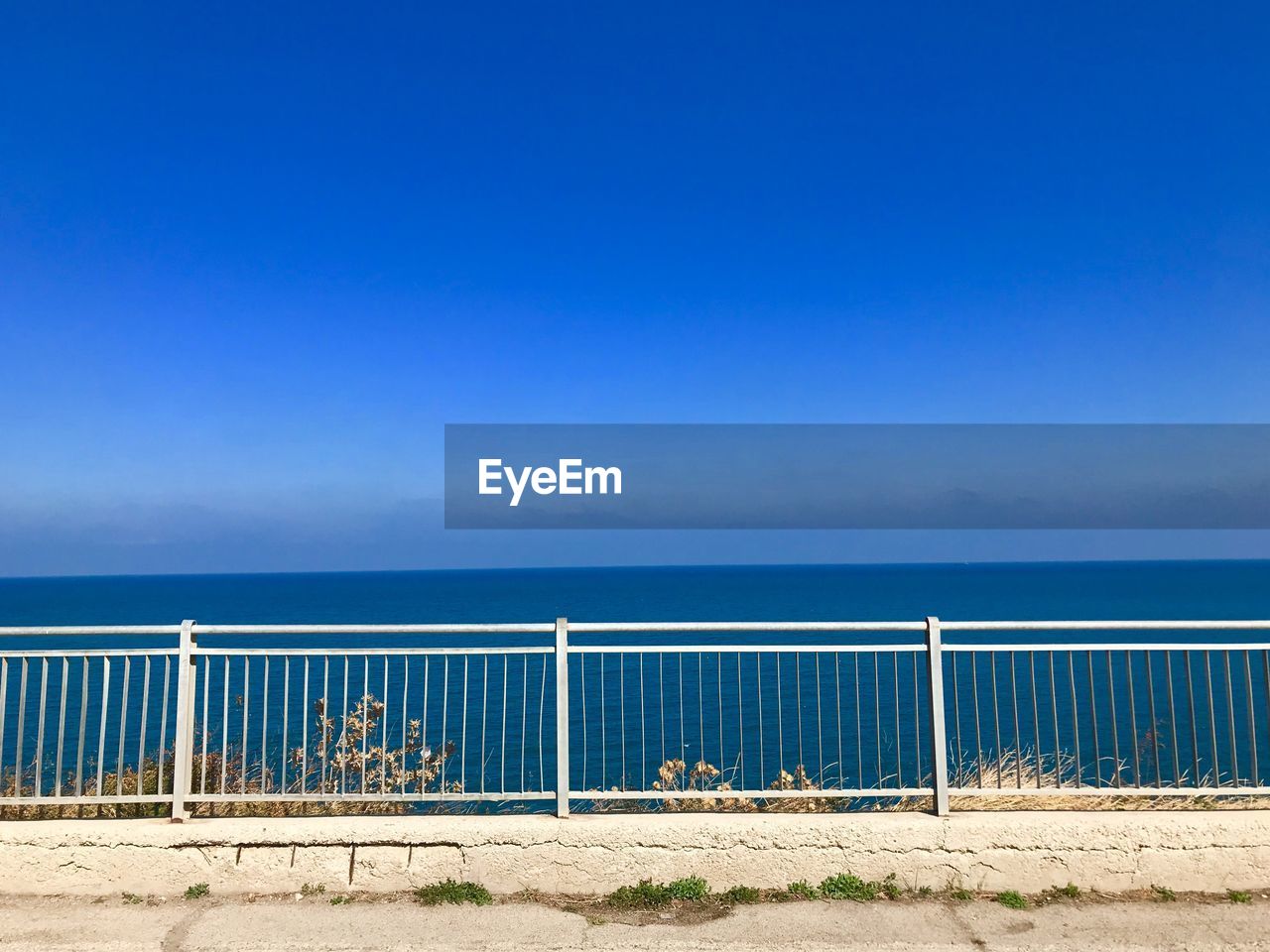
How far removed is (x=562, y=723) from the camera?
231 inches

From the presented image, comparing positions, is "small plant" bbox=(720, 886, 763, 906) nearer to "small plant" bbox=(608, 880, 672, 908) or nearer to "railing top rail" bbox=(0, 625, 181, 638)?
"small plant" bbox=(608, 880, 672, 908)

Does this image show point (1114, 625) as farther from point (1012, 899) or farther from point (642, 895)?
point (642, 895)

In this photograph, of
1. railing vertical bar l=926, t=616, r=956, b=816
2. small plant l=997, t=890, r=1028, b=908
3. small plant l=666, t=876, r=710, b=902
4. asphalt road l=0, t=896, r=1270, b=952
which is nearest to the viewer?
asphalt road l=0, t=896, r=1270, b=952

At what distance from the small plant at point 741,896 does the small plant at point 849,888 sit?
0.39 meters

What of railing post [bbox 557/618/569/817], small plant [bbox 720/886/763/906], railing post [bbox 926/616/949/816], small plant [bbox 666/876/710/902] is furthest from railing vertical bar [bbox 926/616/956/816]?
railing post [bbox 557/618/569/817]

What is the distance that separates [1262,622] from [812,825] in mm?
3187

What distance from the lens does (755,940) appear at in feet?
15.8

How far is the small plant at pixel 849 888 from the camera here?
5.29 meters

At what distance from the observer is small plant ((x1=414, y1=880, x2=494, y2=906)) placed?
5273 mm

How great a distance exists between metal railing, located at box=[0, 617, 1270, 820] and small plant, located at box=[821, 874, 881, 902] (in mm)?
489

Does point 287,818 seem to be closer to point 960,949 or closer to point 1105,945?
point 960,949

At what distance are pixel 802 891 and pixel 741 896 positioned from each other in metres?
0.37

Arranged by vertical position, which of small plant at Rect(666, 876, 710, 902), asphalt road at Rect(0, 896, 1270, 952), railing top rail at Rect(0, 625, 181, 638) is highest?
railing top rail at Rect(0, 625, 181, 638)

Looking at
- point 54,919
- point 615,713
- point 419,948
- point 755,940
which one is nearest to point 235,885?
point 54,919
